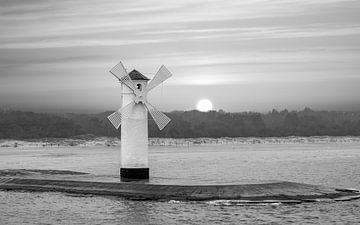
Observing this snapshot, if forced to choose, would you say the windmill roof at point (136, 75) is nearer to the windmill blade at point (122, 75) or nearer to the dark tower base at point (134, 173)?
the windmill blade at point (122, 75)

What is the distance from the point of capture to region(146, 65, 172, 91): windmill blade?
138ft

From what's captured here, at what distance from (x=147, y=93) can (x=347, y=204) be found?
1349 cm

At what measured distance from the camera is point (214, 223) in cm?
2938

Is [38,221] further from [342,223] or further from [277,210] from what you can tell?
[342,223]

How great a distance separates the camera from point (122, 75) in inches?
1628

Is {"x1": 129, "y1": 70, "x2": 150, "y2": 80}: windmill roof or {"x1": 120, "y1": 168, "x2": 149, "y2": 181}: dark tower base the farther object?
{"x1": 129, "y1": 70, "x2": 150, "y2": 80}: windmill roof

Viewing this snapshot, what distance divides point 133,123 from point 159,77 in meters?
3.73

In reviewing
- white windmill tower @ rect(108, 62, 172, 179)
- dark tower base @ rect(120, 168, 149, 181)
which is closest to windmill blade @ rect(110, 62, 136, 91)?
white windmill tower @ rect(108, 62, 172, 179)

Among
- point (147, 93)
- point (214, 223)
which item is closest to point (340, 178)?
point (147, 93)

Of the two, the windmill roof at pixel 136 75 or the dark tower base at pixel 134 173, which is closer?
the dark tower base at pixel 134 173

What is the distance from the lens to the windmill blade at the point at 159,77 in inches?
1656

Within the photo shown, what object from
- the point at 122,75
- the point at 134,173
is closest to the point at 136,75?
the point at 122,75

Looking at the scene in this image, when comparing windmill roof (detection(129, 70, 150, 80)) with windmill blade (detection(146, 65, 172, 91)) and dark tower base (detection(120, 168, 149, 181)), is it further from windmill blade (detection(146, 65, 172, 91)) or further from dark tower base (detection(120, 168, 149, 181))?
dark tower base (detection(120, 168, 149, 181))

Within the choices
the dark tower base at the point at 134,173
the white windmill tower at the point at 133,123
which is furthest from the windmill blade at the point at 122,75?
the dark tower base at the point at 134,173
